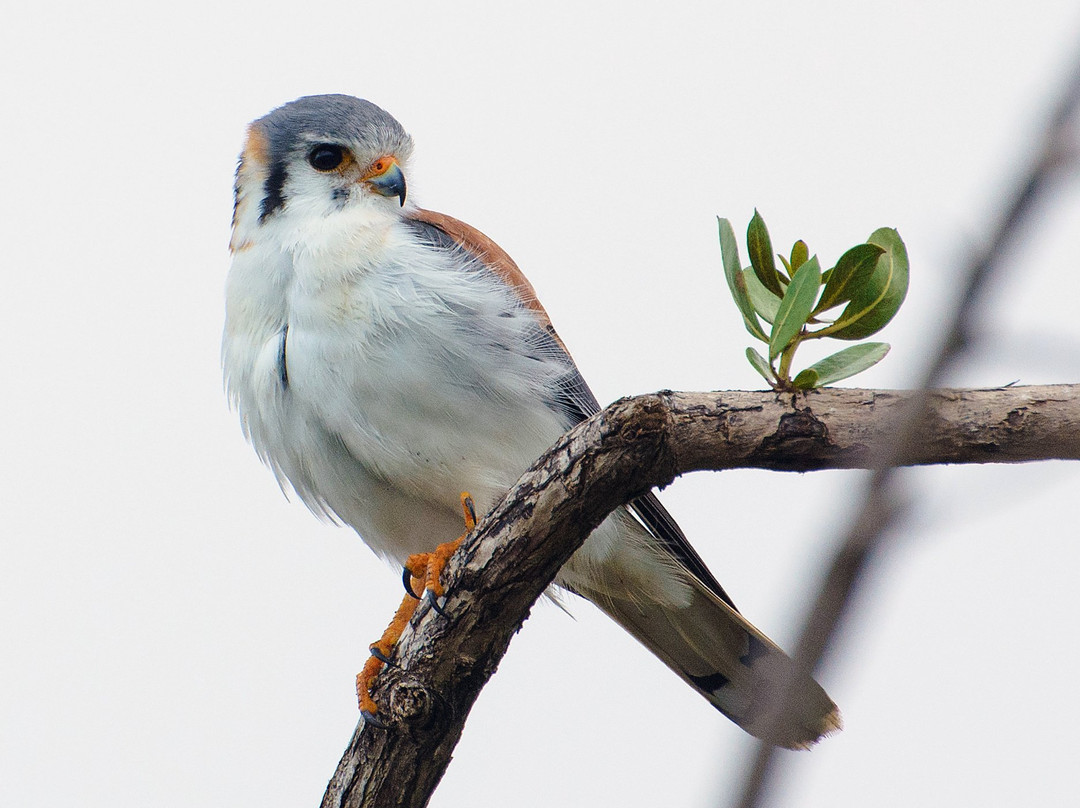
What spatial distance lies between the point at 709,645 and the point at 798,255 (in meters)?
1.59

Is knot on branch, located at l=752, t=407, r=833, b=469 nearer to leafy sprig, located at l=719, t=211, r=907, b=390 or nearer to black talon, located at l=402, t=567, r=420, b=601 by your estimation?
leafy sprig, located at l=719, t=211, r=907, b=390

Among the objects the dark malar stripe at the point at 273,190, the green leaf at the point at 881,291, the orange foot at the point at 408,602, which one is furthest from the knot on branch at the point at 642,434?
the dark malar stripe at the point at 273,190

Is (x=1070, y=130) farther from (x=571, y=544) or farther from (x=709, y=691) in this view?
(x=709, y=691)

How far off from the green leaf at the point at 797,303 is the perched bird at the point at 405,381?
1070 millimetres

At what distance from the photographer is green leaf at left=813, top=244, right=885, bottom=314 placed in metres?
2.28

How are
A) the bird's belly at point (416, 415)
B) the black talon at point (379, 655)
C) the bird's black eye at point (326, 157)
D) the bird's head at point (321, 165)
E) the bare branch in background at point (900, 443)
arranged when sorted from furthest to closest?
the bird's black eye at point (326, 157) < the bird's head at point (321, 165) < the bird's belly at point (416, 415) < the black talon at point (379, 655) < the bare branch in background at point (900, 443)

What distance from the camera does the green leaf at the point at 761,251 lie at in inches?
95.3

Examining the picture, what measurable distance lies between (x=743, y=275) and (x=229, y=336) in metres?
1.76

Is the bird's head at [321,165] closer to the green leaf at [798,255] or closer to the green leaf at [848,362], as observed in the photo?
the green leaf at [798,255]

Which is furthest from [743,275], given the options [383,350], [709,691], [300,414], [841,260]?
[709,691]

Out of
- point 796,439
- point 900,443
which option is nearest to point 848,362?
point 796,439

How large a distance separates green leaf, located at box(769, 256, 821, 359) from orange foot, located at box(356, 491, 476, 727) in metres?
0.87

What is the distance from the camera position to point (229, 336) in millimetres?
3473

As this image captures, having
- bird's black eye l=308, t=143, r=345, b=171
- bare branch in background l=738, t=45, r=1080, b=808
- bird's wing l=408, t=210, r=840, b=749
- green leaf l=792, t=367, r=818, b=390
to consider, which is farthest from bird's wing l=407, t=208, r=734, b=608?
bare branch in background l=738, t=45, r=1080, b=808
